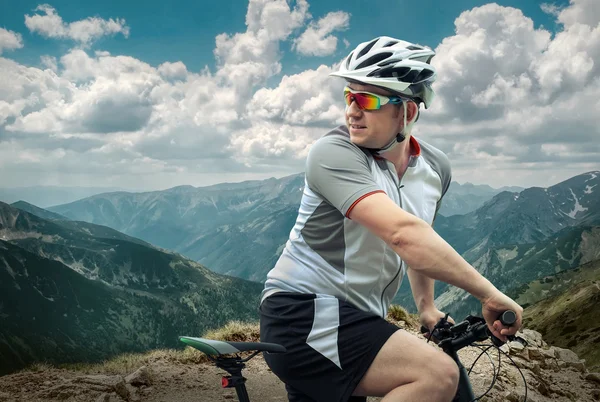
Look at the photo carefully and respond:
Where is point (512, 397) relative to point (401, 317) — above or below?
below

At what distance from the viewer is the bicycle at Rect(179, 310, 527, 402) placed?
8.43 ft

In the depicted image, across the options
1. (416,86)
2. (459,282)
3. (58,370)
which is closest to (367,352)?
(459,282)

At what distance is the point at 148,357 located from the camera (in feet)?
35.2

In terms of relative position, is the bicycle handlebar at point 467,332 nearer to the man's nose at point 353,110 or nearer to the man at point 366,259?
the man at point 366,259

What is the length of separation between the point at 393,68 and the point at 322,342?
1.80 m

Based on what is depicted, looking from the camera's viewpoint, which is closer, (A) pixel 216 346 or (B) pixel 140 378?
(A) pixel 216 346

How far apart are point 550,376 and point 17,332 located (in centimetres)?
21230

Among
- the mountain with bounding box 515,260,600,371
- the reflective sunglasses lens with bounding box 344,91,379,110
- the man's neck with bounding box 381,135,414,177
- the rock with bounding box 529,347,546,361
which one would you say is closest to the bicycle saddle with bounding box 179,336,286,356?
the man's neck with bounding box 381,135,414,177

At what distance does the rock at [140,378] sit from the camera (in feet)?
29.0

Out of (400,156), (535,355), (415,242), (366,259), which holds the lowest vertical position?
(535,355)

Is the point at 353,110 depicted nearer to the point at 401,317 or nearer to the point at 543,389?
the point at 543,389

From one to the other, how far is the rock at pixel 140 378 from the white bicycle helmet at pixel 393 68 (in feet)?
24.5

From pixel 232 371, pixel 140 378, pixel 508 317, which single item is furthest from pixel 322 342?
pixel 140 378

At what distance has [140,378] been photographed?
29.3 ft
